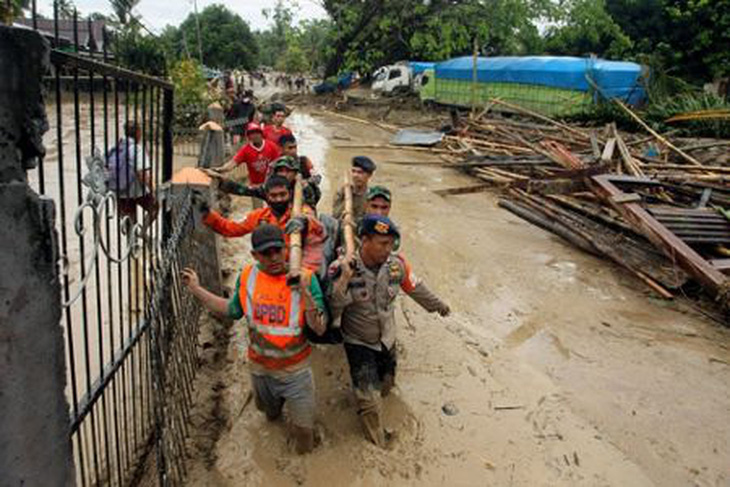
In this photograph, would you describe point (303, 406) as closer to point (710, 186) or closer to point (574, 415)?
point (574, 415)

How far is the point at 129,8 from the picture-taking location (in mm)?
1788

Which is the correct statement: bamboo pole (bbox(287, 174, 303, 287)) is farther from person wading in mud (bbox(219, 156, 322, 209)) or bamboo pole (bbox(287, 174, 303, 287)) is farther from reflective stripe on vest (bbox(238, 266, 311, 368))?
person wading in mud (bbox(219, 156, 322, 209))

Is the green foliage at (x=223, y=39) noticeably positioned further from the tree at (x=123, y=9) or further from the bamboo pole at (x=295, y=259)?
the tree at (x=123, y=9)

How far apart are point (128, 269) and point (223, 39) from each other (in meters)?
55.0

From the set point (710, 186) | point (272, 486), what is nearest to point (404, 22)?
point (710, 186)

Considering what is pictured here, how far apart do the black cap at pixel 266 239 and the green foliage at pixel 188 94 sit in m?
12.1

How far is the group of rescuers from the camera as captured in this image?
2855 mm

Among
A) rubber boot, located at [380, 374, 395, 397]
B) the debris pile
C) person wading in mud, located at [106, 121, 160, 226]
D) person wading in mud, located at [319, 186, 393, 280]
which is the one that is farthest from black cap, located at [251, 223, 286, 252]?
the debris pile

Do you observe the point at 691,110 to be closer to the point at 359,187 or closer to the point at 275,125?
the point at 275,125

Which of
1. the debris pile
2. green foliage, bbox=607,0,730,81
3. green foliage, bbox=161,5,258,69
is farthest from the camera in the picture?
green foliage, bbox=161,5,258,69

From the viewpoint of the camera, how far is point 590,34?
24.0 m

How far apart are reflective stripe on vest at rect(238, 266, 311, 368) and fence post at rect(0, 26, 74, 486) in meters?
1.52

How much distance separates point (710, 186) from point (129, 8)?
8.12 m

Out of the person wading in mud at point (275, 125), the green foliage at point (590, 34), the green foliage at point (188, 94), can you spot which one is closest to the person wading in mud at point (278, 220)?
the person wading in mud at point (275, 125)
